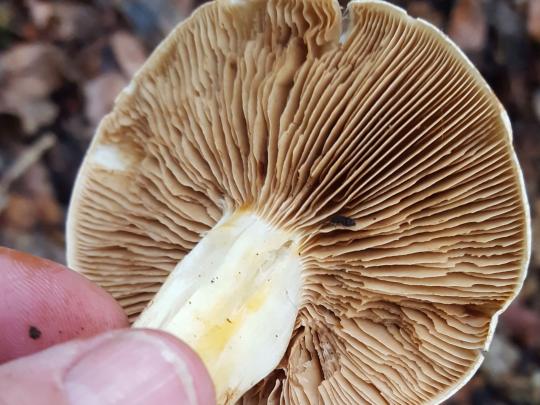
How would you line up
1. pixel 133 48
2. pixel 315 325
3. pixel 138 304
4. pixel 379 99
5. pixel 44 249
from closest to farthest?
1. pixel 379 99
2. pixel 315 325
3. pixel 138 304
4. pixel 44 249
5. pixel 133 48

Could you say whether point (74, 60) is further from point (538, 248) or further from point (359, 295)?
point (538, 248)

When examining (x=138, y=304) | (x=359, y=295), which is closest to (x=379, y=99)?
(x=359, y=295)

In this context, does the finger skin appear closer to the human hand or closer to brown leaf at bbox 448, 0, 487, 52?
the human hand

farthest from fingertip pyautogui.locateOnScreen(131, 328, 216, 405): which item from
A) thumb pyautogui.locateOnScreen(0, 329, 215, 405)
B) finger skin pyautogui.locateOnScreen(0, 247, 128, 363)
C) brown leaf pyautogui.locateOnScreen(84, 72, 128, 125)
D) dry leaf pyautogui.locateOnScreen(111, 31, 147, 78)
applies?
dry leaf pyautogui.locateOnScreen(111, 31, 147, 78)

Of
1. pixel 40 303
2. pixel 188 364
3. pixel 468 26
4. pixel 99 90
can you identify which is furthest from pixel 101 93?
pixel 188 364

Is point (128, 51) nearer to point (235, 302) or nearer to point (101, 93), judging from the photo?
point (101, 93)

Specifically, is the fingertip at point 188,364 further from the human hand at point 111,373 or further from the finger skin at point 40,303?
the finger skin at point 40,303
